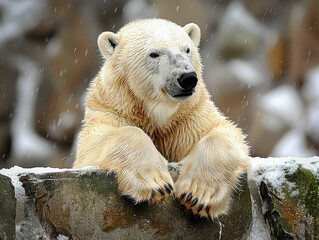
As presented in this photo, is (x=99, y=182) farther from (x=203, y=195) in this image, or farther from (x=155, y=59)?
(x=155, y=59)

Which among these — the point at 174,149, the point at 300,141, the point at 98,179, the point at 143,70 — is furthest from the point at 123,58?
the point at 300,141

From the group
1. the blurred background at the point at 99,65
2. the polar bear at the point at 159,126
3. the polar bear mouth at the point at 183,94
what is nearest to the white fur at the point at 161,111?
the polar bear at the point at 159,126

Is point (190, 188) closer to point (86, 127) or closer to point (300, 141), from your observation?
point (86, 127)

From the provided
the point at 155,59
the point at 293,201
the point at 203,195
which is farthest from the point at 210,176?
the point at 155,59

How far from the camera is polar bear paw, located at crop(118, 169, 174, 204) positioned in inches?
103

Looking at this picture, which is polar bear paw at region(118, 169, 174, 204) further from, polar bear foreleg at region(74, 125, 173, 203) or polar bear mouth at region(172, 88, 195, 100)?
polar bear mouth at region(172, 88, 195, 100)

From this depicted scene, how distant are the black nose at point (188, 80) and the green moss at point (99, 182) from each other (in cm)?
45

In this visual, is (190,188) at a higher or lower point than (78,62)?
higher

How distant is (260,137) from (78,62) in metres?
1.86

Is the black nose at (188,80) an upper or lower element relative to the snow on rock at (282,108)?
upper

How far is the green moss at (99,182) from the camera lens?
8.64 feet

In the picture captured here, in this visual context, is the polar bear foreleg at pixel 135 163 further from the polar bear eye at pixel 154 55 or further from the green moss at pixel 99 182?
the polar bear eye at pixel 154 55

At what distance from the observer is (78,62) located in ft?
23.5

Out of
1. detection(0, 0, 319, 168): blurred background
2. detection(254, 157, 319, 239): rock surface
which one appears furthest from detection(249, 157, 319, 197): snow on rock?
detection(0, 0, 319, 168): blurred background
